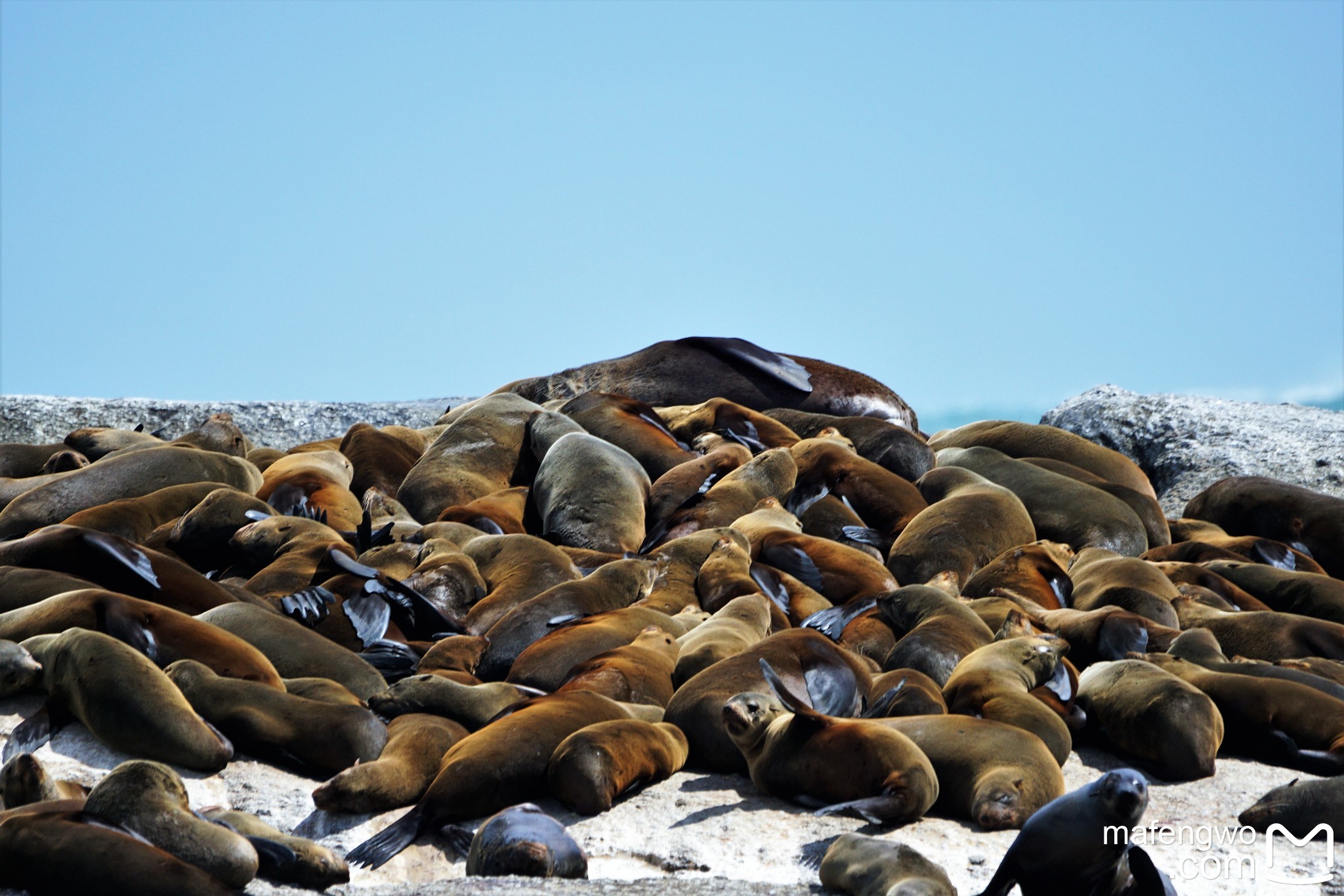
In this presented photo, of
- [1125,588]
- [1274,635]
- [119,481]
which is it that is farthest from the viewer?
[119,481]

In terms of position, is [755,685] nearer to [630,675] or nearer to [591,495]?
[630,675]

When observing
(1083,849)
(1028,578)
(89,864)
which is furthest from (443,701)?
(1028,578)

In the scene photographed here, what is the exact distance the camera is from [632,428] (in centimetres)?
965

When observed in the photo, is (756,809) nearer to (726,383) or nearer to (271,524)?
(271,524)

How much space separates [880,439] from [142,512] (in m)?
5.06

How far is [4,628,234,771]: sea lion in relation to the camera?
13.7 feet

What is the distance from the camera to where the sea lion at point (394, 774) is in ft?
13.5

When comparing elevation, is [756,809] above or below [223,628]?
below

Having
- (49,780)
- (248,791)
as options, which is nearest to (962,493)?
(248,791)

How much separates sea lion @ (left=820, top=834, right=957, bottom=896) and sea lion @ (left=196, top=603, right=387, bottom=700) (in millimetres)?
2297

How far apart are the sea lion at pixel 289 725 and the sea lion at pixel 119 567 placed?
4.26 ft

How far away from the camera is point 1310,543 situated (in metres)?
9.39

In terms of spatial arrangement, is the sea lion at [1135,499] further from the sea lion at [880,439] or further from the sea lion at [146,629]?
the sea lion at [146,629]

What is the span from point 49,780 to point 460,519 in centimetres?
428
